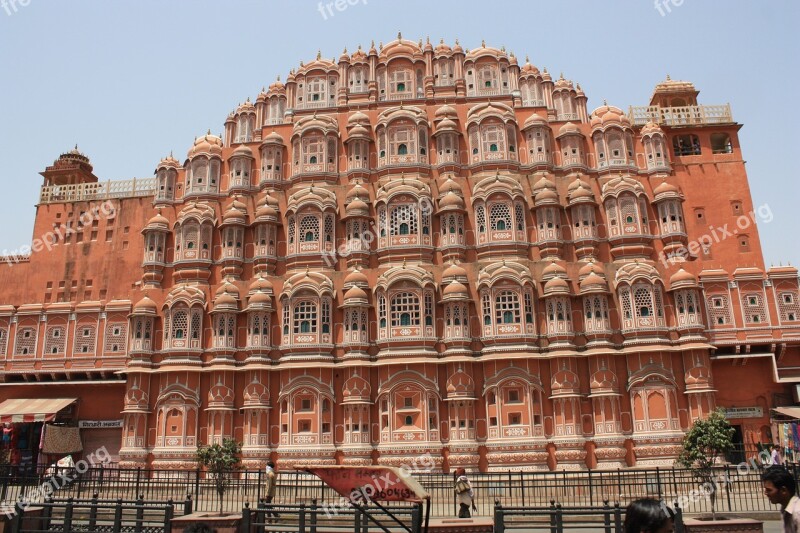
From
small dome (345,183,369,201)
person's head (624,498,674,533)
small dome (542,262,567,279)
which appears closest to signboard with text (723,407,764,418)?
small dome (542,262,567,279)

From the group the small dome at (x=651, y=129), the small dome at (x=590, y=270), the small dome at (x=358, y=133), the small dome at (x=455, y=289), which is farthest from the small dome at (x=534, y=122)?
the small dome at (x=455, y=289)

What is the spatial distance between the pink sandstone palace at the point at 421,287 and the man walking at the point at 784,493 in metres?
23.5

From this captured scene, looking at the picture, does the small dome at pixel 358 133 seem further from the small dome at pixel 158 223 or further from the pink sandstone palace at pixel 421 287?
the small dome at pixel 158 223

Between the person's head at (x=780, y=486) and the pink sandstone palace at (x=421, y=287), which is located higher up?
the pink sandstone palace at (x=421, y=287)

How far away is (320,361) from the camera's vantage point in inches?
1245

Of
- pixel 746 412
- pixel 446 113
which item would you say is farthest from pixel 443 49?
pixel 746 412

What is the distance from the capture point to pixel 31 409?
34000 millimetres

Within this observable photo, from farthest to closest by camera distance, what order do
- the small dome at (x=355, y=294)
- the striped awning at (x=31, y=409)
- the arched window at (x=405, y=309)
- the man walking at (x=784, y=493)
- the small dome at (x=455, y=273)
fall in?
the striped awning at (x=31, y=409) → the small dome at (x=455, y=273) → the small dome at (x=355, y=294) → the arched window at (x=405, y=309) → the man walking at (x=784, y=493)

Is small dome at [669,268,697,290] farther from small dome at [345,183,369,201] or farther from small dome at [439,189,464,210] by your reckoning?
small dome at [345,183,369,201]

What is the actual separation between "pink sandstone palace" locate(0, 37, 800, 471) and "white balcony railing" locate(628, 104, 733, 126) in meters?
0.14

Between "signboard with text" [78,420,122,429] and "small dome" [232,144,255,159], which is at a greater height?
"small dome" [232,144,255,159]

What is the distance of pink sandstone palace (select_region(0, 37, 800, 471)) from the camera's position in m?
30.5

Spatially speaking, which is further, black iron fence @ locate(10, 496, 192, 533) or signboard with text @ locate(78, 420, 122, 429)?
signboard with text @ locate(78, 420, 122, 429)

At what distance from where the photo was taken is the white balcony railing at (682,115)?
3675 cm
